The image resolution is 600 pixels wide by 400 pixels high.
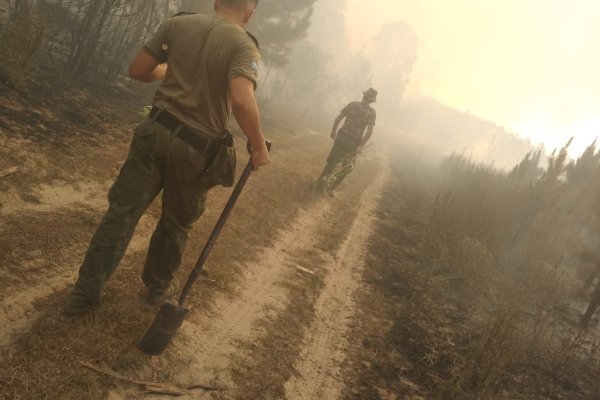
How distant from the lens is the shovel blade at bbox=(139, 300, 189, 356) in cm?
282

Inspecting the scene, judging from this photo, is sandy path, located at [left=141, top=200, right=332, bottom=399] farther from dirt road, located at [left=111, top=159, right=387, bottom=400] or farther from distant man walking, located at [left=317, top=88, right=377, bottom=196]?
distant man walking, located at [left=317, top=88, right=377, bottom=196]

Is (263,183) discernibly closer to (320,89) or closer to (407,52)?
(320,89)

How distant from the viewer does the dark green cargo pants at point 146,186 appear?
2750 millimetres

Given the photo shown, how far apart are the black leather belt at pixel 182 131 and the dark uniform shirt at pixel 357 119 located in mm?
6687

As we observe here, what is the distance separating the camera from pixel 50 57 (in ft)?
32.0

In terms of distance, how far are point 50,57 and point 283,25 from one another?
1634 centimetres

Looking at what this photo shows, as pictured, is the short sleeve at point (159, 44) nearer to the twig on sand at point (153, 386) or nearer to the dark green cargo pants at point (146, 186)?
the dark green cargo pants at point (146, 186)

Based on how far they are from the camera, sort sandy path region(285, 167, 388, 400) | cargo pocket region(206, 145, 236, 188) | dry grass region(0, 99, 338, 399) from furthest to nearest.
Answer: sandy path region(285, 167, 388, 400) < cargo pocket region(206, 145, 236, 188) < dry grass region(0, 99, 338, 399)

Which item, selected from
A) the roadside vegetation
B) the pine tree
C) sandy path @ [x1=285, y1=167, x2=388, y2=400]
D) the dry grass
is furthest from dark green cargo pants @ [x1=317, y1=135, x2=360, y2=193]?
the pine tree

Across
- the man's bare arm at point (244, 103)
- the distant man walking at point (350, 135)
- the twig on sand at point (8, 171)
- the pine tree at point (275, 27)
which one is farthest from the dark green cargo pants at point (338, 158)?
the pine tree at point (275, 27)

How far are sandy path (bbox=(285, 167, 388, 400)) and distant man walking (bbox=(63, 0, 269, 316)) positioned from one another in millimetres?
1641

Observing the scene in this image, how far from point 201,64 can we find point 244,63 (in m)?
0.31


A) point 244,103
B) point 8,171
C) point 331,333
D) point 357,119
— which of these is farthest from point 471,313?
point 8,171

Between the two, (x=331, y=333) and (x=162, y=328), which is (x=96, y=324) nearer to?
(x=162, y=328)
